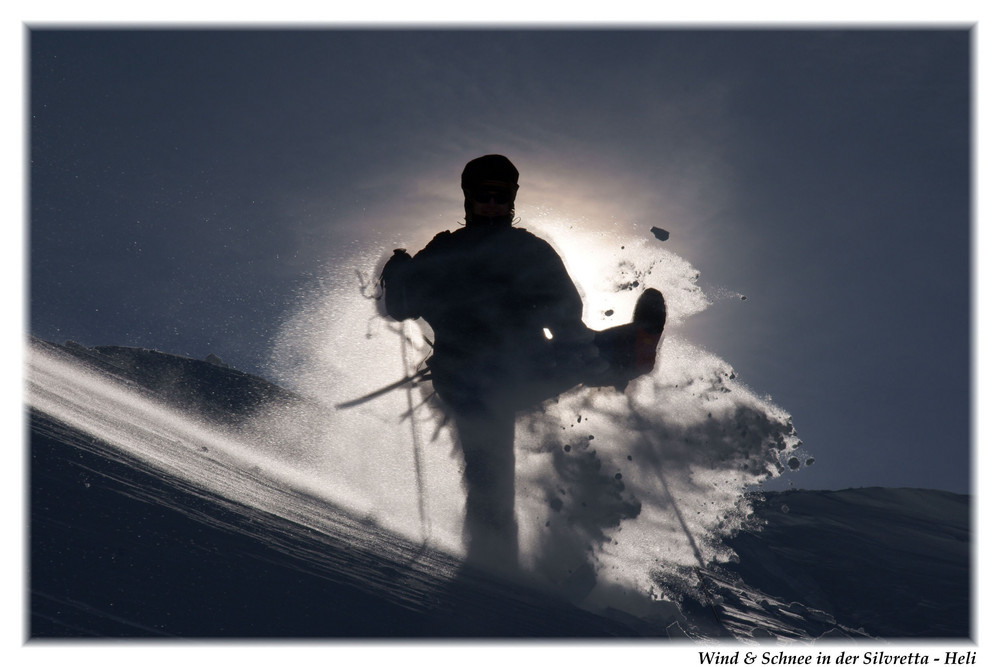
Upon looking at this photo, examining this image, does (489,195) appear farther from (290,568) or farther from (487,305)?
(290,568)

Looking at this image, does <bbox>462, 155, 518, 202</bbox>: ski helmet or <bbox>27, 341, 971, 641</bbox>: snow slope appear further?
<bbox>462, 155, 518, 202</bbox>: ski helmet

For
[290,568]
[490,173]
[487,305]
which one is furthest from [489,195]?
[290,568]

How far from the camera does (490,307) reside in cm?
617

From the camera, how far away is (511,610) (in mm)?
3812

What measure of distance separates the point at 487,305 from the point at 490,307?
0.03m

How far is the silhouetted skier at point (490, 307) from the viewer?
6.14m

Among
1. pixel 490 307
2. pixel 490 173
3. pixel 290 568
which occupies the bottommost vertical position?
pixel 290 568

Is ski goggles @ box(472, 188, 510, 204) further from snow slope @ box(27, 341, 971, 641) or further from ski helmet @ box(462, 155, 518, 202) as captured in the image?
snow slope @ box(27, 341, 971, 641)

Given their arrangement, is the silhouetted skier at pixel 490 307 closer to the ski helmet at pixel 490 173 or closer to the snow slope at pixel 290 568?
the ski helmet at pixel 490 173

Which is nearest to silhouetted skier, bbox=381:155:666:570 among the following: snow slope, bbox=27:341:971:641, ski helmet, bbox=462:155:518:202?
ski helmet, bbox=462:155:518:202

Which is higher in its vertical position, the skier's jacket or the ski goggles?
the ski goggles

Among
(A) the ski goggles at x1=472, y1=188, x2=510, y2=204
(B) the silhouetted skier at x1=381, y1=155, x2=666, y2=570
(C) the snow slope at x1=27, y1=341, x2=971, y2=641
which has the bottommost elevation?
(C) the snow slope at x1=27, y1=341, x2=971, y2=641

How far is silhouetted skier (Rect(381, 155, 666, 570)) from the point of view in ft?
20.2

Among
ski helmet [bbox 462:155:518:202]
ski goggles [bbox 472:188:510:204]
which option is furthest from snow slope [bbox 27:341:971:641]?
ski helmet [bbox 462:155:518:202]
